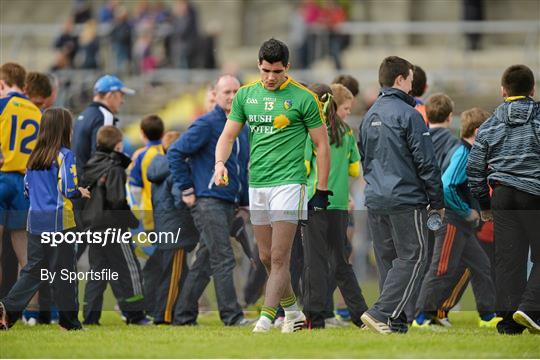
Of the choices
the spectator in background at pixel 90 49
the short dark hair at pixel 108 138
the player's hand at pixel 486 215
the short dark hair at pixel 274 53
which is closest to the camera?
the short dark hair at pixel 274 53

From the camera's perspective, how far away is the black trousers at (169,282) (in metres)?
13.2

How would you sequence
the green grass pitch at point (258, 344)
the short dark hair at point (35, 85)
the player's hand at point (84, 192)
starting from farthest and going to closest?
the short dark hair at point (35, 85), the player's hand at point (84, 192), the green grass pitch at point (258, 344)

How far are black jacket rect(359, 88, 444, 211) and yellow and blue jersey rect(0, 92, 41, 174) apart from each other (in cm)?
349

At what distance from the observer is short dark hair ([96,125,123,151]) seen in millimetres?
13453

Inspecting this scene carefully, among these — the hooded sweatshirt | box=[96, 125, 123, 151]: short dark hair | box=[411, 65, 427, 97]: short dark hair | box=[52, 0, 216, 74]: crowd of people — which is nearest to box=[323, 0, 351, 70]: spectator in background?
box=[52, 0, 216, 74]: crowd of people

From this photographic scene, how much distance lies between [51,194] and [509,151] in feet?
13.1

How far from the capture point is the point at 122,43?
1095 inches

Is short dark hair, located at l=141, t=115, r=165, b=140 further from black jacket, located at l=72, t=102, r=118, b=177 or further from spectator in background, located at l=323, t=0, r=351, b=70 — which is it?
spectator in background, located at l=323, t=0, r=351, b=70

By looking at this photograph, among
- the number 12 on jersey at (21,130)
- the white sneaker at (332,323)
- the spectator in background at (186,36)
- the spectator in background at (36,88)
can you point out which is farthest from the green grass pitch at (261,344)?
the spectator in background at (186,36)

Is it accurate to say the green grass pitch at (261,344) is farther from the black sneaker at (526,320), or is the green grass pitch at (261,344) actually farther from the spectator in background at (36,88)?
the spectator in background at (36,88)

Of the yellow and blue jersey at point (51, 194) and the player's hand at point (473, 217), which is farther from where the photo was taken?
the player's hand at point (473, 217)

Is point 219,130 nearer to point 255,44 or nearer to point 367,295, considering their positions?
point 367,295

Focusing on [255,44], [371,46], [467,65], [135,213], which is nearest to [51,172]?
[135,213]

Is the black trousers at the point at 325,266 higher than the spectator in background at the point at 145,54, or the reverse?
the spectator in background at the point at 145,54
